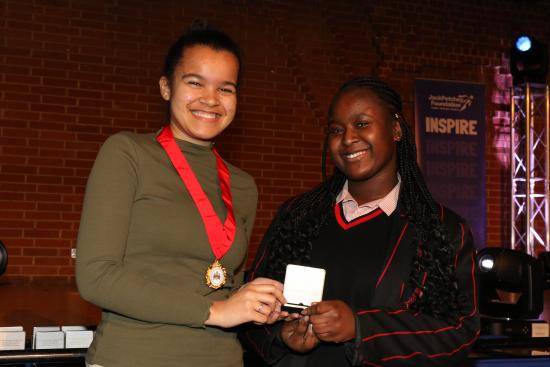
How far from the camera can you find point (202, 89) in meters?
1.75

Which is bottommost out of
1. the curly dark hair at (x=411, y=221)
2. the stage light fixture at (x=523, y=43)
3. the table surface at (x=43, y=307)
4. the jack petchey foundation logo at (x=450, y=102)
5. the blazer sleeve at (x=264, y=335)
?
the table surface at (x=43, y=307)

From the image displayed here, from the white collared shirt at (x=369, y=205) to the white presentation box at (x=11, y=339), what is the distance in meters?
1.09

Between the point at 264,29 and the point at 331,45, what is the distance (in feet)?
2.51

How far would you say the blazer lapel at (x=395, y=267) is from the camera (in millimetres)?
1809

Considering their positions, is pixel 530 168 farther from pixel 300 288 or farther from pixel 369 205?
pixel 300 288

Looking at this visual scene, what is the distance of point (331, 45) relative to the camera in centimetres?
739

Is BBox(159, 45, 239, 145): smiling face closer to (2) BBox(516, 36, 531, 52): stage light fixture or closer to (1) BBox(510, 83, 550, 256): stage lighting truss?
(1) BBox(510, 83, 550, 256): stage lighting truss

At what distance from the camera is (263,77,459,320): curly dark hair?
1801 millimetres

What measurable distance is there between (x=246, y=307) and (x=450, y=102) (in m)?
6.30

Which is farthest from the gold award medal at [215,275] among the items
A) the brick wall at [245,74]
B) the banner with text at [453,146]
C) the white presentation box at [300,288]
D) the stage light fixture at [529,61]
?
the stage light fixture at [529,61]

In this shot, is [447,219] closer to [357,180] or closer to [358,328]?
[357,180]

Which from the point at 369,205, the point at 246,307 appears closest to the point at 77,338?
the point at 246,307

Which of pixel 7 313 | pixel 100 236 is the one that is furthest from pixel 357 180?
pixel 7 313

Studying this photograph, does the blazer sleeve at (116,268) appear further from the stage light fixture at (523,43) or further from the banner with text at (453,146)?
the stage light fixture at (523,43)
